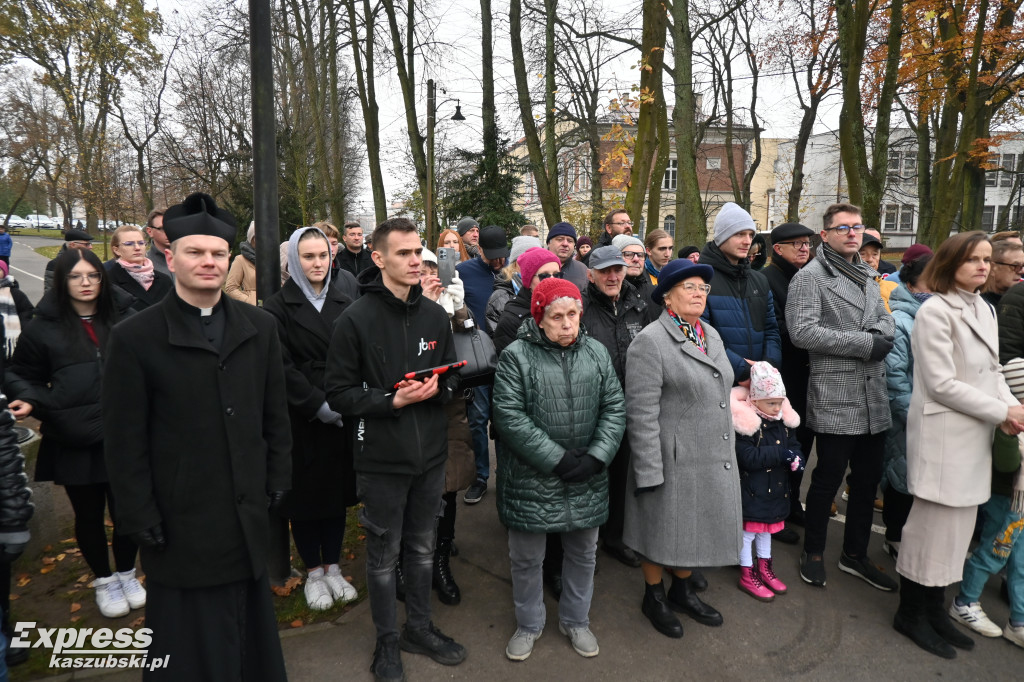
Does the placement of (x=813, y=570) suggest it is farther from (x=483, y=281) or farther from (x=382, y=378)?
(x=483, y=281)

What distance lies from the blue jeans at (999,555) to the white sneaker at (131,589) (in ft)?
16.3

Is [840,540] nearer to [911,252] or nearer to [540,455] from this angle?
[911,252]

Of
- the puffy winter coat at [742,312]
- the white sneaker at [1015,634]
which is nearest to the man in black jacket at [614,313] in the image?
the puffy winter coat at [742,312]

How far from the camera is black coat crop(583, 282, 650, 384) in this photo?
162 inches

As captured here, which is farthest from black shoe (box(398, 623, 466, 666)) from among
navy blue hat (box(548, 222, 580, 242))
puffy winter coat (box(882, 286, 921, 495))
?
navy blue hat (box(548, 222, 580, 242))

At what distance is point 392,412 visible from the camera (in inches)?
120

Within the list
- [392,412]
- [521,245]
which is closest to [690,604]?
[392,412]

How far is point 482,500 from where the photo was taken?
18.2ft

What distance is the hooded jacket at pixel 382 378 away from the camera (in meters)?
3.10

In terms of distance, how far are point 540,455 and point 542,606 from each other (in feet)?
3.15

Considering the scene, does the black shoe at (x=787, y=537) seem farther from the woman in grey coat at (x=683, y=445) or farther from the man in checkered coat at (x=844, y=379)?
the woman in grey coat at (x=683, y=445)

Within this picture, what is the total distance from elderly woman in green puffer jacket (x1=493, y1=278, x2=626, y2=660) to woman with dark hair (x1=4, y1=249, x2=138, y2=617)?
7.56 feet

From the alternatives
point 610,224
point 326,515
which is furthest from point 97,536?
point 610,224

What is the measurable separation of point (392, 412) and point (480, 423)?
99.4 inches
